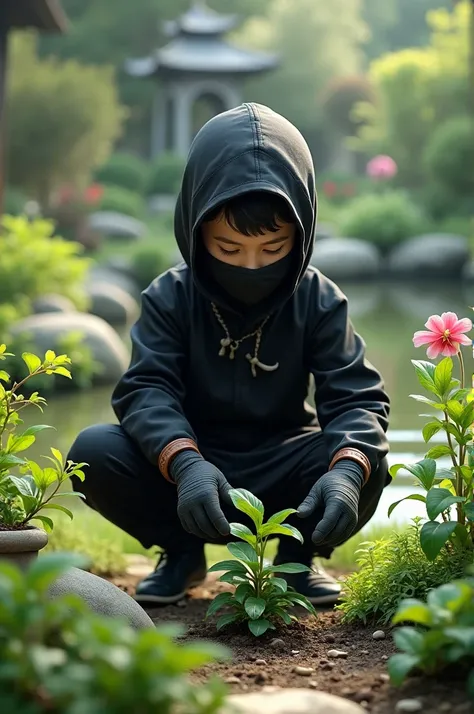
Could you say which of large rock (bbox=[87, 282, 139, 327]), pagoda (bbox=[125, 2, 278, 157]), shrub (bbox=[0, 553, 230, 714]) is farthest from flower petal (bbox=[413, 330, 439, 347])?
pagoda (bbox=[125, 2, 278, 157])

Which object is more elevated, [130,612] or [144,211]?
[144,211]

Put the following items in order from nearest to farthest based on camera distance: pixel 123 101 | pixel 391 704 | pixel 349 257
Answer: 1. pixel 391 704
2. pixel 349 257
3. pixel 123 101

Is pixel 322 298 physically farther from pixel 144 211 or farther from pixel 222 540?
pixel 144 211

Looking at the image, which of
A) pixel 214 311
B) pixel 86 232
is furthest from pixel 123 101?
pixel 214 311

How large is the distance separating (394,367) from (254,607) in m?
6.07

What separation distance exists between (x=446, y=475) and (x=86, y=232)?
1800 cm

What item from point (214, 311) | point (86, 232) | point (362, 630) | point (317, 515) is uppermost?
point (86, 232)

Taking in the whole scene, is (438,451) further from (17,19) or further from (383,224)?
(383,224)

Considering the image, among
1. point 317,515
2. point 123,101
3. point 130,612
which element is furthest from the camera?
point 123,101

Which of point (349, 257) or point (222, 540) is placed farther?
point (349, 257)

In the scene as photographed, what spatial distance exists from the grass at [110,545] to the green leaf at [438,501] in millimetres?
1039

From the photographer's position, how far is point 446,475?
2.44 meters

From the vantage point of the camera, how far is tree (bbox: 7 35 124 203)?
62.5 feet

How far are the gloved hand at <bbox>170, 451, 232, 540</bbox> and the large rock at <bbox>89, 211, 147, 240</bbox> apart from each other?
65.0ft
